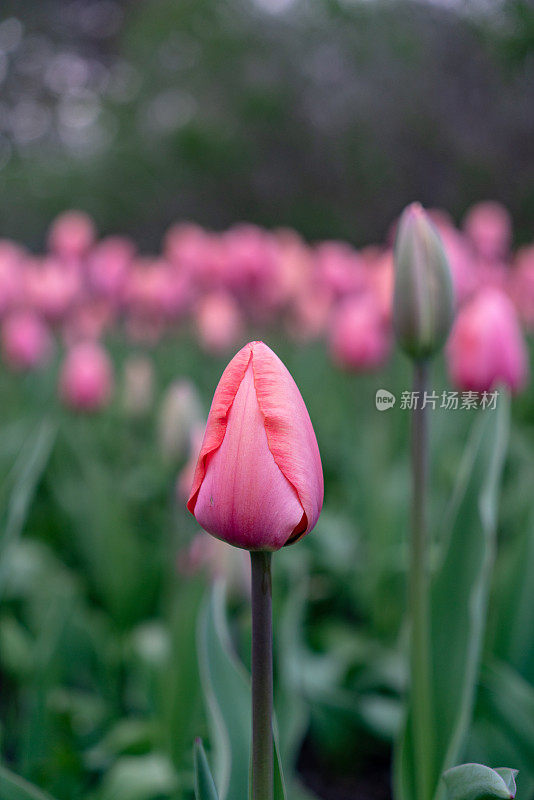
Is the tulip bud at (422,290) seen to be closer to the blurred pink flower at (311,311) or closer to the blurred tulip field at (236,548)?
the blurred tulip field at (236,548)

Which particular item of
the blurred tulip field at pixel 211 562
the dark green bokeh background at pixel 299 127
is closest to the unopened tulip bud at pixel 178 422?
the blurred tulip field at pixel 211 562

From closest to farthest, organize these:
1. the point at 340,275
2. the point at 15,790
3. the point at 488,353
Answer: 1. the point at 15,790
2. the point at 488,353
3. the point at 340,275

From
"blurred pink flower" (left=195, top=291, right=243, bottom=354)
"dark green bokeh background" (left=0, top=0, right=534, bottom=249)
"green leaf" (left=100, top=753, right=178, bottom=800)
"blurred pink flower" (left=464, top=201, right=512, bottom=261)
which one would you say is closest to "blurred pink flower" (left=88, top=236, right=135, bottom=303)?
"blurred pink flower" (left=195, top=291, right=243, bottom=354)

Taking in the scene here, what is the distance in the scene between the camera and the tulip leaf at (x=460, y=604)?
70 centimetres

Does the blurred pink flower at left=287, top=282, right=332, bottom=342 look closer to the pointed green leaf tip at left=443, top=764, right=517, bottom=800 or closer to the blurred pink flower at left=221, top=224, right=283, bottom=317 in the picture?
the blurred pink flower at left=221, top=224, right=283, bottom=317

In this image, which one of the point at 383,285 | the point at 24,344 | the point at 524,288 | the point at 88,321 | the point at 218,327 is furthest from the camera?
the point at 88,321

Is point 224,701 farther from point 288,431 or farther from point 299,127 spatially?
point 299,127

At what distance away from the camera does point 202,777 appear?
1.61ft

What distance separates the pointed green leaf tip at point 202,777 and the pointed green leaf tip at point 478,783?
0.50 ft

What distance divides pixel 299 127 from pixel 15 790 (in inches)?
257

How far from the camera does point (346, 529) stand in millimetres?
1493

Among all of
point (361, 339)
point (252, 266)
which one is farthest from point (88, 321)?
point (361, 339)

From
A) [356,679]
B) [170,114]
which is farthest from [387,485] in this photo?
[170,114]

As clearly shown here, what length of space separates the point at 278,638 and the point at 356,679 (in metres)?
0.30
